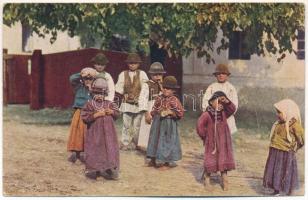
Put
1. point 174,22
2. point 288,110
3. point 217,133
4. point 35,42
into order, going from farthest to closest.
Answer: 1. point 35,42
2. point 174,22
3. point 288,110
4. point 217,133

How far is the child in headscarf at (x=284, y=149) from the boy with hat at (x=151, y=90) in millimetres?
1221

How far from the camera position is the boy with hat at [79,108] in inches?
336

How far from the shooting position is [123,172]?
8594 mm

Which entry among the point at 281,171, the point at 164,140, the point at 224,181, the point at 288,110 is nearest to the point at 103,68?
the point at 164,140

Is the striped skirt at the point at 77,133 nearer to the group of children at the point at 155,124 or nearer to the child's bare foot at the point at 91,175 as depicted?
the group of children at the point at 155,124

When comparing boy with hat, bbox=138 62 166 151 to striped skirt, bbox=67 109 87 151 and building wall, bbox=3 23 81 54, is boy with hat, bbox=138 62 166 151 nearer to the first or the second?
striped skirt, bbox=67 109 87 151

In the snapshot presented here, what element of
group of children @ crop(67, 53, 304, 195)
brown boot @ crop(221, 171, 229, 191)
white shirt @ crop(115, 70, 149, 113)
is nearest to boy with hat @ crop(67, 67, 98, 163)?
group of children @ crop(67, 53, 304, 195)

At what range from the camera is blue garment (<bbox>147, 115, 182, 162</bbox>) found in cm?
855

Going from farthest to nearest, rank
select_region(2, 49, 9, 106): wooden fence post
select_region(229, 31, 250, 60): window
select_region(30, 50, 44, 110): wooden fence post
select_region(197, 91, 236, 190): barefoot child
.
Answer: select_region(30, 50, 44, 110): wooden fence post
select_region(229, 31, 250, 60): window
select_region(2, 49, 9, 106): wooden fence post
select_region(197, 91, 236, 190): barefoot child

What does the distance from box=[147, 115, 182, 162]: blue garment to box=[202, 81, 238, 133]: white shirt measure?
0.40 metres

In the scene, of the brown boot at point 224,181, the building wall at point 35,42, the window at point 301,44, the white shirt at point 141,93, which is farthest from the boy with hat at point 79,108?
the window at point 301,44

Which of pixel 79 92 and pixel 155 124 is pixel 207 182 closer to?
pixel 155 124

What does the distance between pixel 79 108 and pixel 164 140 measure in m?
0.92

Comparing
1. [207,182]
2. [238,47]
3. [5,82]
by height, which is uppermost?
[238,47]
